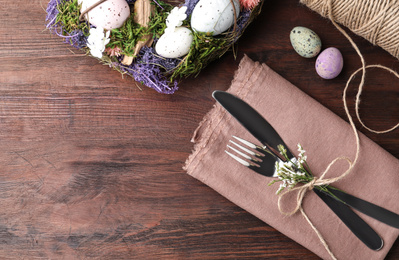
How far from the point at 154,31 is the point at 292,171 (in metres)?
0.44

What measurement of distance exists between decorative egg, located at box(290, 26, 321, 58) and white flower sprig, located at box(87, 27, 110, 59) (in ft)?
1.39

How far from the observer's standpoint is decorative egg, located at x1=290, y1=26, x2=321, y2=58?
85cm

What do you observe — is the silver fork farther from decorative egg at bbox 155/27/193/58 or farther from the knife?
decorative egg at bbox 155/27/193/58

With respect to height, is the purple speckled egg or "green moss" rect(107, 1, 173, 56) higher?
the purple speckled egg

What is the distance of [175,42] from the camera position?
807mm

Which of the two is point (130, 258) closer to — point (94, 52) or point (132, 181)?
point (132, 181)

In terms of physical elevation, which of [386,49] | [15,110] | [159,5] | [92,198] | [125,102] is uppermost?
[386,49]

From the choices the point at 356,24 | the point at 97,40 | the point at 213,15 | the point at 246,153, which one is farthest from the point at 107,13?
the point at 356,24

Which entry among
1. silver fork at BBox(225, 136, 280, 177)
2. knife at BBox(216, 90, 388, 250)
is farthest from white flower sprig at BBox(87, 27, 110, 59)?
silver fork at BBox(225, 136, 280, 177)

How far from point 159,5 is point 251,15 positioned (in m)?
0.21

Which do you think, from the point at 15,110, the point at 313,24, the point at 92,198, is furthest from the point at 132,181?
the point at 313,24

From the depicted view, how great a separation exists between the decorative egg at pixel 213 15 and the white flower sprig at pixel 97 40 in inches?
7.7

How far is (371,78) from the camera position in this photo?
90 cm

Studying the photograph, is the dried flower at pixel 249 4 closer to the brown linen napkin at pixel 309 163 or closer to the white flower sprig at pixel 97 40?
the brown linen napkin at pixel 309 163
